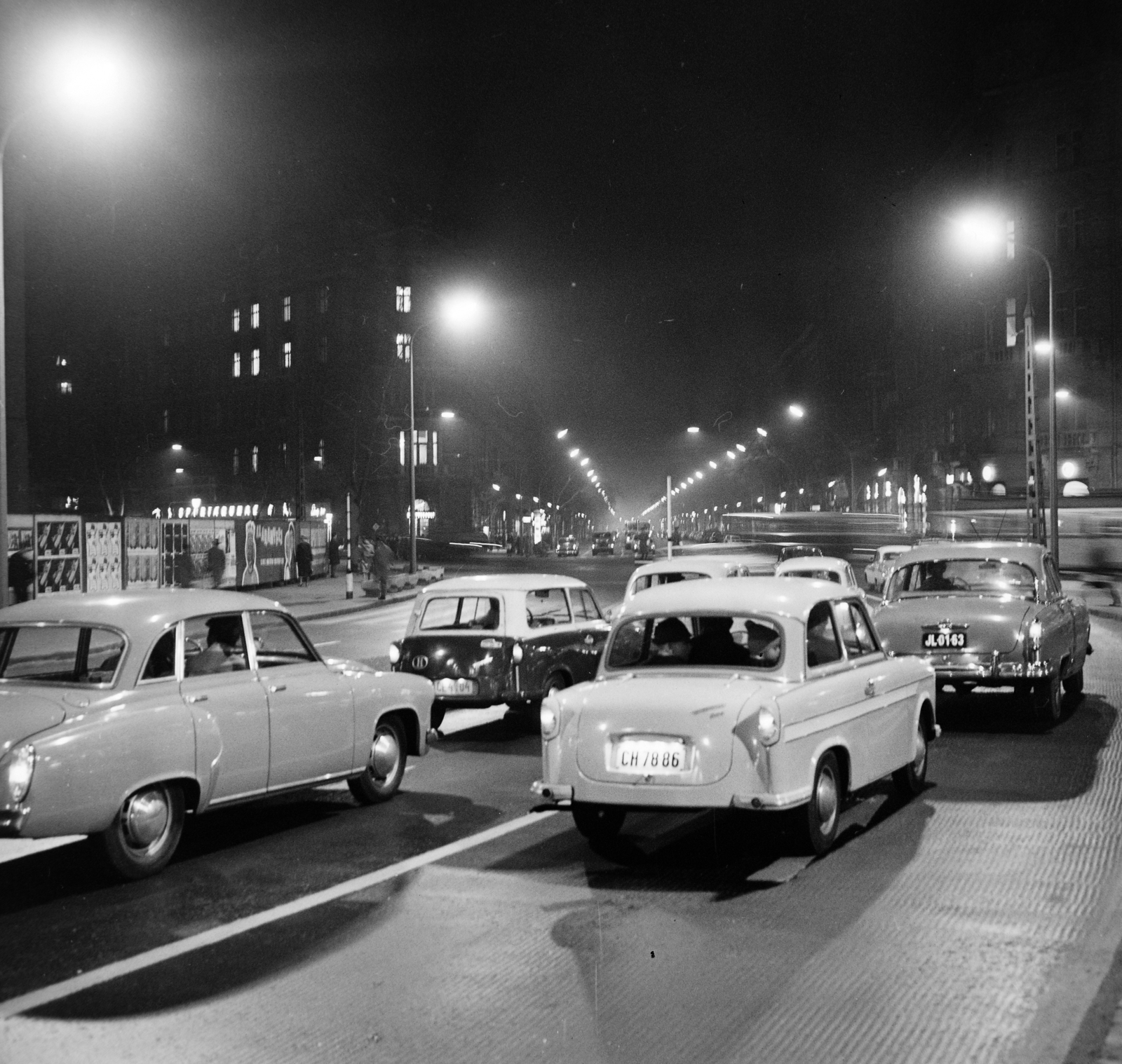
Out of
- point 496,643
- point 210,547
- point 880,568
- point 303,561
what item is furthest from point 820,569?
point 303,561

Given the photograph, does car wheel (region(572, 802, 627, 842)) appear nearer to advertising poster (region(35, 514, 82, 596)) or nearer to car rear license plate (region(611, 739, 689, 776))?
car rear license plate (region(611, 739, 689, 776))

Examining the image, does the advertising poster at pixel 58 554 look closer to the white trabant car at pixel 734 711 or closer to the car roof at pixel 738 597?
the car roof at pixel 738 597

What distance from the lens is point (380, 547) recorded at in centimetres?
3878

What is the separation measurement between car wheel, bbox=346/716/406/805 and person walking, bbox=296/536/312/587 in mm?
38137

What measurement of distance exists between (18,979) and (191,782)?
2.18 metres

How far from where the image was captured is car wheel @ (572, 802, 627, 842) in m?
8.27

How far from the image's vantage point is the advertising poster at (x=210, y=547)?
3984cm

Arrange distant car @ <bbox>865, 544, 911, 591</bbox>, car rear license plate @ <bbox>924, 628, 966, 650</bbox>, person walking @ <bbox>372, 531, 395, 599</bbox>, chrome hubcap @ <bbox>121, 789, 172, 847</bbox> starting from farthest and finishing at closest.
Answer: person walking @ <bbox>372, 531, 395, 599</bbox>, distant car @ <bbox>865, 544, 911, 591</bbox>, car rear license plate @ <bbox>924, 628, 966, 650</bbox>, chrome hubcap @ <bbox>121, 789, 172, 847</bbox>

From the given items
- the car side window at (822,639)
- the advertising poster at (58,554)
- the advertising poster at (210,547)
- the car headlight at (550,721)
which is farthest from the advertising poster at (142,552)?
the car side window at (822,639)

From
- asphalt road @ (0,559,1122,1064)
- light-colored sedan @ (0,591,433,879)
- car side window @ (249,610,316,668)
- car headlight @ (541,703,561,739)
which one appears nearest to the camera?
asphalt road @ (0,559,1122,1064)

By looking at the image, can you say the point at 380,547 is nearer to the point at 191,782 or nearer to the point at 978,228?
the point at 978,228

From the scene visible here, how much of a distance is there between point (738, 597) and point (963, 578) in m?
7.01

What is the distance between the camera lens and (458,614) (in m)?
13.4

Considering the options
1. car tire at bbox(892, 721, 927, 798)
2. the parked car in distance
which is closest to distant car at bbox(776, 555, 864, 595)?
car tire at bbox(892, 721, 927, 798)
